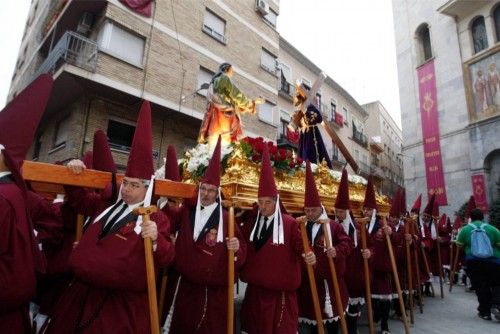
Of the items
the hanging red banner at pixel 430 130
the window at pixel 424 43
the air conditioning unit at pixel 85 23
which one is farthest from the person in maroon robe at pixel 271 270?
the window at pixel 424 43

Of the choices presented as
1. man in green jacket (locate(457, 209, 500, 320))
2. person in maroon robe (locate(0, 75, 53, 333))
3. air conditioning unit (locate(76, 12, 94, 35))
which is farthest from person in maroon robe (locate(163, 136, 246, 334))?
air conditioning unit (locate(76, 12, 94, 35))

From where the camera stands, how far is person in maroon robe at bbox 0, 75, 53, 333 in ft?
5.87

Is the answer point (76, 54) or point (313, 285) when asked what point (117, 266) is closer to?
point (313, 285)

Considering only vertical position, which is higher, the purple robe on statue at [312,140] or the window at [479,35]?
the window at [479,35]

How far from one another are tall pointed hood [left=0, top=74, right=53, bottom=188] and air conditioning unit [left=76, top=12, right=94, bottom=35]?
11.9 meters

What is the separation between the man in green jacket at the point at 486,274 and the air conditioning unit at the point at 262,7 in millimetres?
14936

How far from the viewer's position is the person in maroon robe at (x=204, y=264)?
2.99m

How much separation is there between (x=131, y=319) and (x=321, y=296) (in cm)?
254

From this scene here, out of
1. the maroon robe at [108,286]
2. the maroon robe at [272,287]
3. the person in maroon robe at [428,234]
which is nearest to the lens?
the maroon robe at [108,286]

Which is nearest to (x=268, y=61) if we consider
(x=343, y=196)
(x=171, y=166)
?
(x=343, y=196)

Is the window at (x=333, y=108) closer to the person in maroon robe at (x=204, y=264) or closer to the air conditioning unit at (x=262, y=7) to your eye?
the air conditioning unit at (x=262, y=7)

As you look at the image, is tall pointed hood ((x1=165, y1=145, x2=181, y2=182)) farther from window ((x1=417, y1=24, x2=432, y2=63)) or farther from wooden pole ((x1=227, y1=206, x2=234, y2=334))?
window ((x1=417, y1=24, x2=432, y2=63))

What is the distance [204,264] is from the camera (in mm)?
2980

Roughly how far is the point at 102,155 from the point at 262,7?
54.1 feet
